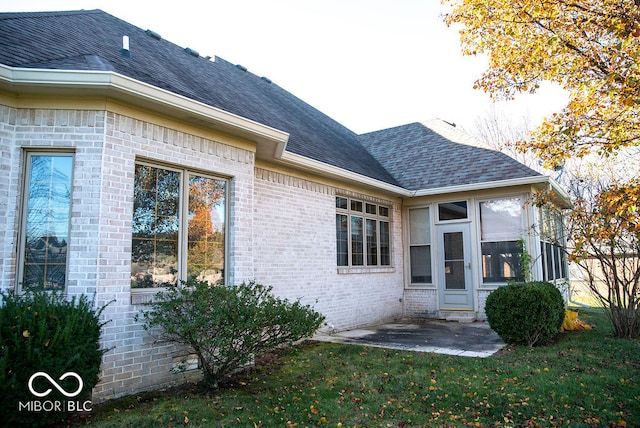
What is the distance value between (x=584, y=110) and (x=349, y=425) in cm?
599

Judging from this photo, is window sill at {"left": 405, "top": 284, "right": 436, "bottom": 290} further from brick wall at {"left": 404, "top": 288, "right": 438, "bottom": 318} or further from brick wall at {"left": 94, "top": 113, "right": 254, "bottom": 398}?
brick wall at {"left": 94, "top": 113, "right": 254, "bottom": 398}

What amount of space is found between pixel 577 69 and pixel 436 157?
575 centimetres

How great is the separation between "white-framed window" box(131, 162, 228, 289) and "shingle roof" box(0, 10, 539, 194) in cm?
109

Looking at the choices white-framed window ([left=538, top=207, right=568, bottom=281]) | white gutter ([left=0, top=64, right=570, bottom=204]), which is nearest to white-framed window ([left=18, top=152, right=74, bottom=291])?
white gutter ([left=0, top=64, right=570, bottom=204])

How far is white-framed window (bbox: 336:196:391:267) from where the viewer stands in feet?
33.4

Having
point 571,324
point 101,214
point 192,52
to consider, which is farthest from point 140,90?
point 571,324

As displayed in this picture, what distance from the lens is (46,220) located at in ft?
16.1

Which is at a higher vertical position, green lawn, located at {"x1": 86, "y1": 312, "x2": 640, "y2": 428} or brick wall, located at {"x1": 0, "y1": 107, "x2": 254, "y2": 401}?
brick wall, located at {"x1": 0, "y1": 107, "x2": 254, "y2": 401}

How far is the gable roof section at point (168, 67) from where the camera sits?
5316mm

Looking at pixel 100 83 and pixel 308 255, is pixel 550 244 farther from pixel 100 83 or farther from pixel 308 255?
pixel 100 83

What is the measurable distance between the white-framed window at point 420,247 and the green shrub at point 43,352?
29.8 feet

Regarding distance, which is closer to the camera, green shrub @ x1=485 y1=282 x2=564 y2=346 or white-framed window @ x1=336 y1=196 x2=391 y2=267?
green shrub @ x1=485 y1=282 x2=564 y2=346

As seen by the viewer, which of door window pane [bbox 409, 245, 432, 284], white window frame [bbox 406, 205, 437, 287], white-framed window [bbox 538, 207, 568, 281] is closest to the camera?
white-framed window [bbox 538, 207, 568, 281]

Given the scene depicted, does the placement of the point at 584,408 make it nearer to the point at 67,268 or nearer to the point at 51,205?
the point at 67,268
